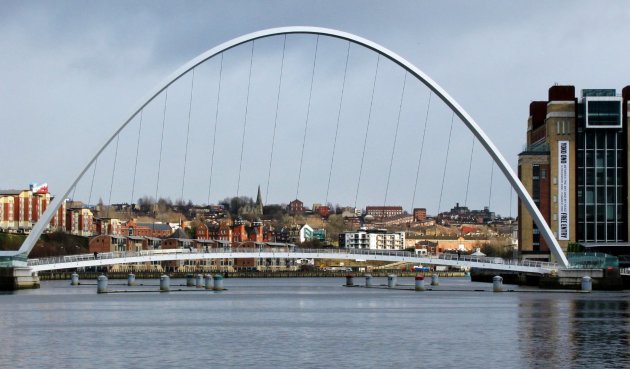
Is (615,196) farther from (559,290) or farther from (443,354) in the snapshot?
(443,354)

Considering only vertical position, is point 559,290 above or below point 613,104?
below

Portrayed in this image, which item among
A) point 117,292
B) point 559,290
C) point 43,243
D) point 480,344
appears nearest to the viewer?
point 480,344

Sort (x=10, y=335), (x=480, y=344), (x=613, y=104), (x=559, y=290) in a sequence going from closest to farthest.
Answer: (x=480, y=344)
(x=10, y=335)
(x=559, y=290)
(x=613, y=104)

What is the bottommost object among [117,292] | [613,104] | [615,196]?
[117,292]

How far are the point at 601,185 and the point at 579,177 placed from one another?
8.62ft

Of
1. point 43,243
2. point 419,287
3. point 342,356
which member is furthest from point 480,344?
point 43,243

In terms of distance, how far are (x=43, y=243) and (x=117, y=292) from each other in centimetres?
9001

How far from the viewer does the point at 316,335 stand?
46312 mm

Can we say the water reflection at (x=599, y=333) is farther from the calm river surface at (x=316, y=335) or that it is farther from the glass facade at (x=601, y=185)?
the glass facade at (x=601, y=185)

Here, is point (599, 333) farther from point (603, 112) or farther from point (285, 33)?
point (603, 112)

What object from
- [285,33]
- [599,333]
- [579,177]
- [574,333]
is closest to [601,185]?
[579,177]

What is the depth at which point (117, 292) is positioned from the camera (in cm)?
10200

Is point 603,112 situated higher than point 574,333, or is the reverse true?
point 603,112

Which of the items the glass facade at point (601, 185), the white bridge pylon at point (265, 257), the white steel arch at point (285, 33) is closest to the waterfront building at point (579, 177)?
the glass facade at point (601, 185)
